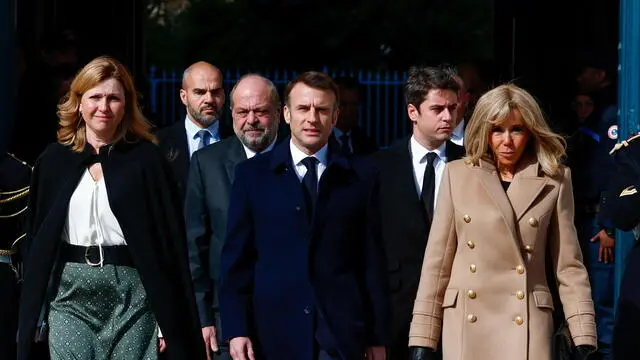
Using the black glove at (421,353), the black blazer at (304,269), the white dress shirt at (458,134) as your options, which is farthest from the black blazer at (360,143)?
the black glove at (421,353)

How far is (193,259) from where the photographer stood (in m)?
8.49

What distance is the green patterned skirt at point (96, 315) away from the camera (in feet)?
24.7

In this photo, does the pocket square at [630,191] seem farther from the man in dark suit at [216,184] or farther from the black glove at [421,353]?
the man in dark suit at [216,184]

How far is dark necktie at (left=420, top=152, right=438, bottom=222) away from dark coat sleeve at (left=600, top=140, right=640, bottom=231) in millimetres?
913

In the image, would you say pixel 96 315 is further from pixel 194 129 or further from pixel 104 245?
pixel 194 129

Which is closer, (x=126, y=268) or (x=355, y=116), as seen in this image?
(x=126, y=268)

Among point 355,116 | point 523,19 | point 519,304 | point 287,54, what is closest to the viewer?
point 519,304

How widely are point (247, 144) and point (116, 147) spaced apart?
1.23 meters

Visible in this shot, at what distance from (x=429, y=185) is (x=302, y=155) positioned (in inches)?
50.2

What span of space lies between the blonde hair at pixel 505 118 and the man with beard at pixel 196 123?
253cm

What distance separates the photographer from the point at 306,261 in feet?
24.1

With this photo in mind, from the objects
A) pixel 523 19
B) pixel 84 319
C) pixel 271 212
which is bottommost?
pixel 84 319

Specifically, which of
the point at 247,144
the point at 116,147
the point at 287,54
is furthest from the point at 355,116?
the point at 287,54

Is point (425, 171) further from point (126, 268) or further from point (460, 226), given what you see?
point (126, 268)
